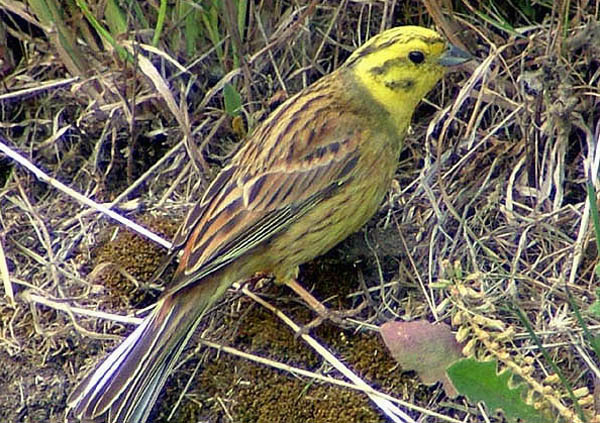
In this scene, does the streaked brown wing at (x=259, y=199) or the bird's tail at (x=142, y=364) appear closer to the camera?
the bird's tail at (x=142, y=364)

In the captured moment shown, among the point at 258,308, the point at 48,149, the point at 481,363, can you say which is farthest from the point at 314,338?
the point at 48,149

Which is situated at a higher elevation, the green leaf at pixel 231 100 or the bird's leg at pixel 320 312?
the green leaf at pixel 231 100

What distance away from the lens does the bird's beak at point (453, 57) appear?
151 inches

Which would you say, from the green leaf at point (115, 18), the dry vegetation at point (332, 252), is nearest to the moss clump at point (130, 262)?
the dry vegetation at point (332, 252)

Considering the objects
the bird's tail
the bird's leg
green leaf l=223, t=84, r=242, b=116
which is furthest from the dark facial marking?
the bird's tail

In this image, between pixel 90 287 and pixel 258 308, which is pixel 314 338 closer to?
pixel 258 308

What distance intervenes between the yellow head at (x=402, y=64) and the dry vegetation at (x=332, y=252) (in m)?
0.16

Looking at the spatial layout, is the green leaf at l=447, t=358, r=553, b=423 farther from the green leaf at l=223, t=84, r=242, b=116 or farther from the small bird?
the green leaf at l=223, t=84, r=242, b=116

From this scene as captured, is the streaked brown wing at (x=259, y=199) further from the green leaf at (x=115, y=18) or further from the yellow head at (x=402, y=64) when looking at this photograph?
the green leaf at (x=115, y=18)

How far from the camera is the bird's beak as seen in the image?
383cm

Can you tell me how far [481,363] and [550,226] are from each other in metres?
0.91

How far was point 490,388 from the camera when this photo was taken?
9.66 feet

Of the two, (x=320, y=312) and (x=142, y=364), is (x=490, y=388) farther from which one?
(x=142, y=364)

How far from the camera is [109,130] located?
13.6 feet
